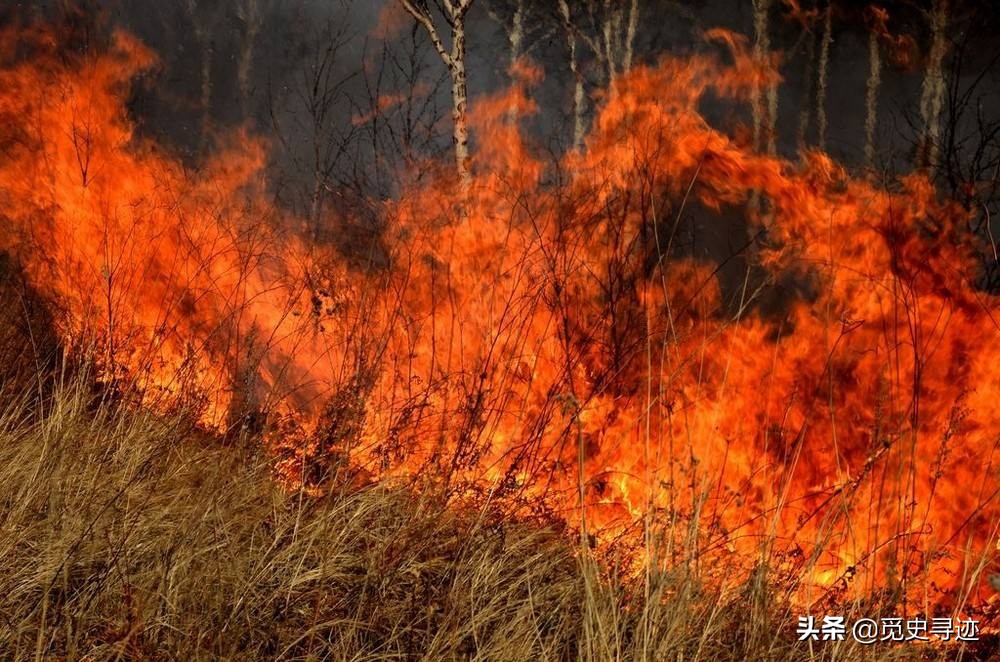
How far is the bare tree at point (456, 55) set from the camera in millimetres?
4777

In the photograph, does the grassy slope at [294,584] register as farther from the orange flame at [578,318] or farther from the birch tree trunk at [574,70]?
the birch tree trunk at [574,70]

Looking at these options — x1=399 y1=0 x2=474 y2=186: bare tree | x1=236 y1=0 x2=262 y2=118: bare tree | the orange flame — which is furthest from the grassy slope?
x1=236 y1=0 x2=262 y2=118: bare tree

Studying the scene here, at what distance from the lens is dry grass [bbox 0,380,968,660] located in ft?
5.84

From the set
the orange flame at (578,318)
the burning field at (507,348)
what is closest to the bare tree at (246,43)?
the burning field at (507,348)

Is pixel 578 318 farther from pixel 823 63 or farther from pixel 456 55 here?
pixel 823 63

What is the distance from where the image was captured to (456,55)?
488 cm

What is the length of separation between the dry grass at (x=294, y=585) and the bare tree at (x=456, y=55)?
9.23 feet

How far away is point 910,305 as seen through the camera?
3.48m

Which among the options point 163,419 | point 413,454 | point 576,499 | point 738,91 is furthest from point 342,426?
point 738,91

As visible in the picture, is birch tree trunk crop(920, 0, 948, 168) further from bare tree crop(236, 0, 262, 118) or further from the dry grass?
bare tree crop(236, 0, 262, 118)

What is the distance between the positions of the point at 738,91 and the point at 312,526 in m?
3.74

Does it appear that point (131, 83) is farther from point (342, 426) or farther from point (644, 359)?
point (644, 359)

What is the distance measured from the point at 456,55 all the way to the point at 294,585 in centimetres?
379

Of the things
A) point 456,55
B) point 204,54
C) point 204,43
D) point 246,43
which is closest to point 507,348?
point 456,55
